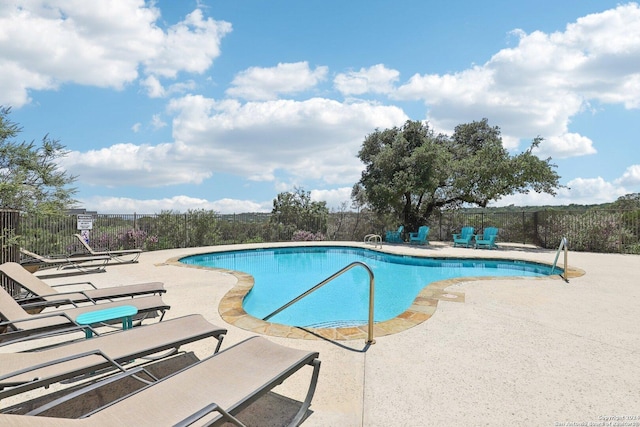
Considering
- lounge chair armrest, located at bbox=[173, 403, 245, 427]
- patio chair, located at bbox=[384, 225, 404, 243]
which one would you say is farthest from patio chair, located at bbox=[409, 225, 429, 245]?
lounge chair armrest, located at bbox=[173, 403, 245, 427]

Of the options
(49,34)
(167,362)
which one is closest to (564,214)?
(167,362)

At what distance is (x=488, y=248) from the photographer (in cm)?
1377

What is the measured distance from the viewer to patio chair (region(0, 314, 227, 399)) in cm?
191

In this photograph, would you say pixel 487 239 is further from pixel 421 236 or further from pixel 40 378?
pixel 40 378

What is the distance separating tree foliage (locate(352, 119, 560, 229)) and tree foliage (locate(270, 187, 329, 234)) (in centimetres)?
304

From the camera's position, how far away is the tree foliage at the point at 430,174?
568 inches

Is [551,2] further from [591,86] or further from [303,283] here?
[303,283]

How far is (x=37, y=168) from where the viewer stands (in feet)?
29.7

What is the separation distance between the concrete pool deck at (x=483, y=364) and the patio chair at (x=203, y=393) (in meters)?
0.39

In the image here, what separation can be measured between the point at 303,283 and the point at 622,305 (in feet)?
20.9

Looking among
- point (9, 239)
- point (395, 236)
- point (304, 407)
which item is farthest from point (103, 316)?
point (395, 236)

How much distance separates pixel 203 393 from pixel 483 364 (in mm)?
2568

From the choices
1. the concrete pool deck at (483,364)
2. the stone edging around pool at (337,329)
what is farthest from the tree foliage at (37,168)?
the stone edging around pool at (337,329)

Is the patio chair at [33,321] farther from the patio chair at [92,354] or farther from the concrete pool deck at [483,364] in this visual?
the concrete pool deck at [483,364]
